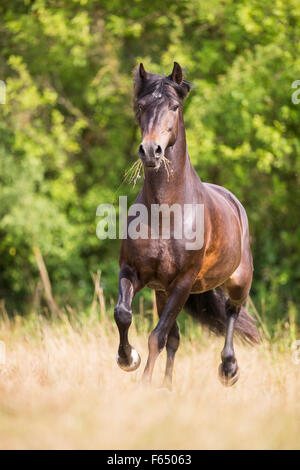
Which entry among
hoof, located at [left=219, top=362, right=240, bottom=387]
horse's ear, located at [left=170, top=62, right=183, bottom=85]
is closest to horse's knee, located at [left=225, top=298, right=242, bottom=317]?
hoof, located at [left=219, top=362, right=240, bottom=387]

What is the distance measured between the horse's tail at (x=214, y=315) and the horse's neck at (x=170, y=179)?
175 centimetres

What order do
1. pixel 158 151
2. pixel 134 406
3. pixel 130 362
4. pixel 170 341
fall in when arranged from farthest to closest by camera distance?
1. pixel 170 341
2. pixel 130 362
3. pixel 158 151
4. pixel 134 406

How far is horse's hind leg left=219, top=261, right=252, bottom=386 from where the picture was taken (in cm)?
554

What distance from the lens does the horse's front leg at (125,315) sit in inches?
178

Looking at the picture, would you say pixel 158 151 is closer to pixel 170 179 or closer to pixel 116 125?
pixel 170 179

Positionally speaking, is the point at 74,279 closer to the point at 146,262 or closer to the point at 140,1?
the point at 140,1

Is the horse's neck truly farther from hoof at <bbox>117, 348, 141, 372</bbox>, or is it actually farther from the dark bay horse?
hoof at <bbox>117, 348, 141, 372</bbox>

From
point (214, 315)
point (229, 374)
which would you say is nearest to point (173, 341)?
point (229, 374)

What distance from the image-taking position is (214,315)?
6188 mm

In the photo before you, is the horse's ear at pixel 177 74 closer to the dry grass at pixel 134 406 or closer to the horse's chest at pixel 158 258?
the horse's chest at pixel 158 258

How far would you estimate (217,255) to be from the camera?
5207mm

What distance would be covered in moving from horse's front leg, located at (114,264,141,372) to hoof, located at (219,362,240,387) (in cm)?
100


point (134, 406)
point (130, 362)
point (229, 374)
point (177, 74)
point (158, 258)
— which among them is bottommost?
point (134, 406)

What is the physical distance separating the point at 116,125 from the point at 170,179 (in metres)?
8.71
